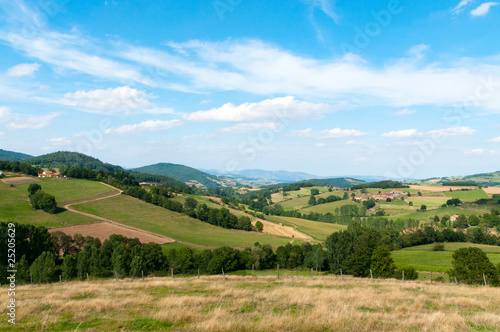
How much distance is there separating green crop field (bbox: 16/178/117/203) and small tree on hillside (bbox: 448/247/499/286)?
359 ft

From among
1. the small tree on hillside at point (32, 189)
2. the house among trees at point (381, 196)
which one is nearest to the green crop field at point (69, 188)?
the small tree on hillside at point (32, 189)

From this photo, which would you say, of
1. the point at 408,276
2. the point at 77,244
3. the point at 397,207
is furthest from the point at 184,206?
the point at 397,207

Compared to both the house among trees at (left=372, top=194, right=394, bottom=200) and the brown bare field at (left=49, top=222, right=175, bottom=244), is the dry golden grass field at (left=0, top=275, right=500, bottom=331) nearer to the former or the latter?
the brown bare field at (left=49, top=222, right=175, bottom=244)

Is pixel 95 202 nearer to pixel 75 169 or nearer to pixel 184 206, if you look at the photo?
pixel 184 206

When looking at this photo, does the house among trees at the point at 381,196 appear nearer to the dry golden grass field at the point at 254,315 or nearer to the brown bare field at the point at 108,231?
the brown bare field at the point at 108,231

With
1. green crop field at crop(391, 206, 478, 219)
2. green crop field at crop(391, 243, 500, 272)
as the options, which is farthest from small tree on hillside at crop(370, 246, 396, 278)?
green crop field at crop(391, 206, 478, 219)

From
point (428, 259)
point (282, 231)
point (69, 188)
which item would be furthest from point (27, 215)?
point (428, 259)

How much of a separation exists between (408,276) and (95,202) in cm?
9824

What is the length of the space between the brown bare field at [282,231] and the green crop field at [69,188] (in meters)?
68.0

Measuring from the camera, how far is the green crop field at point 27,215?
7150 cm

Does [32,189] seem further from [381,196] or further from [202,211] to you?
[381,196]

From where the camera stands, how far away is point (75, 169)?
131250mm

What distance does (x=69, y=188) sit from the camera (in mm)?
107500

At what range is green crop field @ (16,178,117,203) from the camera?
96688 mm
